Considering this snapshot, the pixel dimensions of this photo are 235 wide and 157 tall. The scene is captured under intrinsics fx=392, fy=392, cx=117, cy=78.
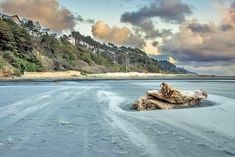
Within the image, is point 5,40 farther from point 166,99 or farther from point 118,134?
point 118,134

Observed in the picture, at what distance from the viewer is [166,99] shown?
16.0 m

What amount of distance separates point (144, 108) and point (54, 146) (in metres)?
7.59

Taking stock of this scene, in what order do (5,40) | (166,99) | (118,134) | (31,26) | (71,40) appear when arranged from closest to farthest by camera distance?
1. (118,134)
2. (166,99)
3. (5,40)
4. (31,26)
5. (71,40)

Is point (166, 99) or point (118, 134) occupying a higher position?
point (166, 99)

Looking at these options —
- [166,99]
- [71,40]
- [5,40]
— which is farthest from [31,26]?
[166,99]

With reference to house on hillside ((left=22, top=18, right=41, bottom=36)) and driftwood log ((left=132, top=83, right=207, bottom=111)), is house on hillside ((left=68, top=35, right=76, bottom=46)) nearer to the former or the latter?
house on hillside ((left=22, top=18, right=41, bottom=36))

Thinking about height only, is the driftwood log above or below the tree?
below

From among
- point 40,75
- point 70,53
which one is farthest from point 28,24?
point 40,75

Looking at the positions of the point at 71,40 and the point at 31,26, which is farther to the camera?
the point at 71,40

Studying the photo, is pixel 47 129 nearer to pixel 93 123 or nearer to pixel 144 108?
pixel 93 123

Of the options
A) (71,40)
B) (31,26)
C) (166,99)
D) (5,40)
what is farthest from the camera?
(71,40)

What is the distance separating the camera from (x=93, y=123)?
11.2 metres

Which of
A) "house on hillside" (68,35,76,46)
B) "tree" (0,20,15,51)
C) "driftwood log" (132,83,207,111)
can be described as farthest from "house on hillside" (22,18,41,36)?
"driftwood log" (132,83,207,111)

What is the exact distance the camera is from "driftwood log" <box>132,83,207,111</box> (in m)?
15.3
